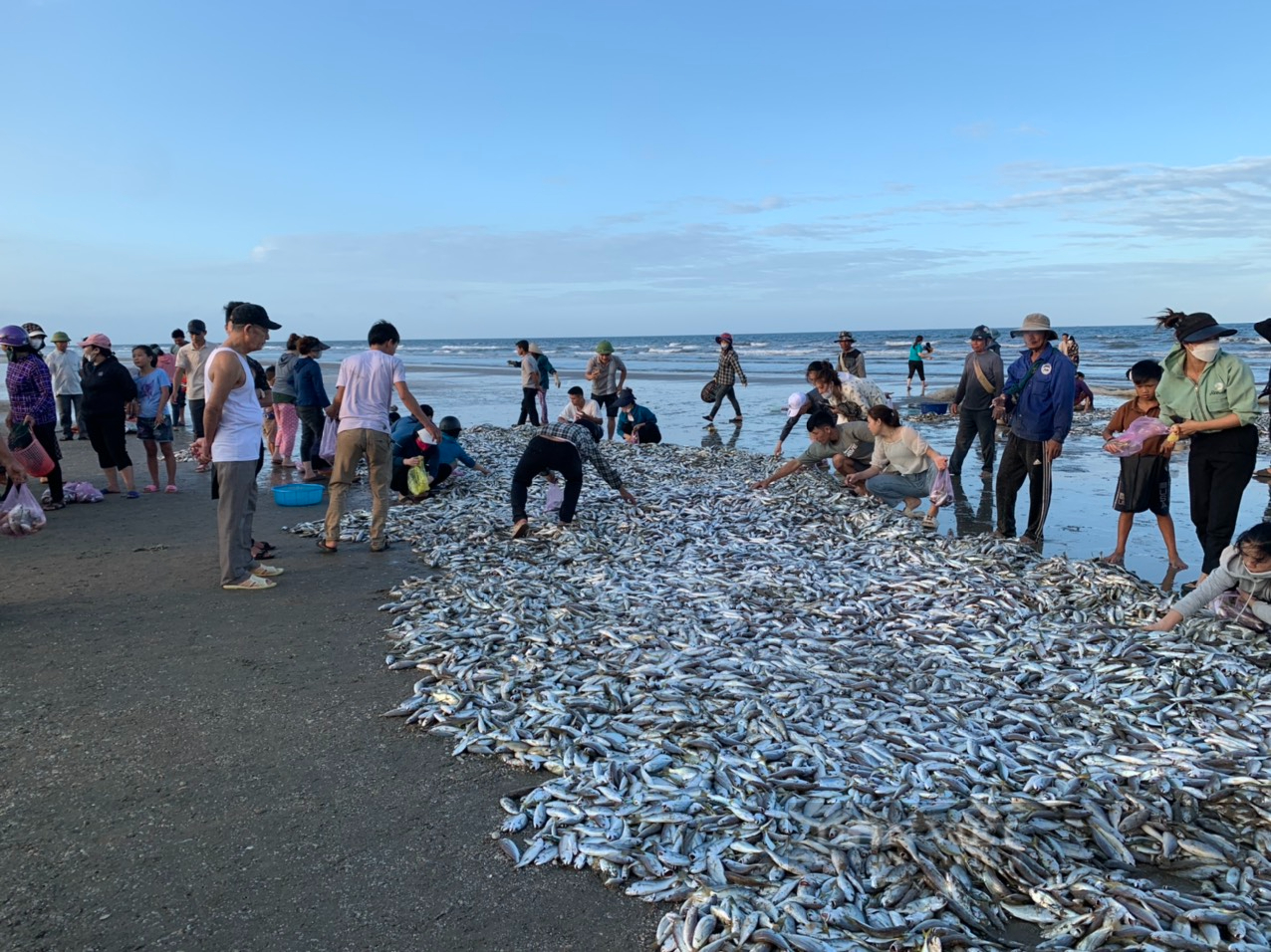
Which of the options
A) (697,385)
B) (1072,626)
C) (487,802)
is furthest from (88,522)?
(697,385)

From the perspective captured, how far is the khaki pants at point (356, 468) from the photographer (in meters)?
9.12

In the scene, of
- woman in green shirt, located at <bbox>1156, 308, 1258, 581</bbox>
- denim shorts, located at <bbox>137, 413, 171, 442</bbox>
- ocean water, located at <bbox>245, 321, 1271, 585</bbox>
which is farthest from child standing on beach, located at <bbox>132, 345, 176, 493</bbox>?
woman in green shirt, located at <bbox>1156, 308, 1258, 581</bbox>

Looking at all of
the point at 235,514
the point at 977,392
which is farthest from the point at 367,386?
the point at 977,392

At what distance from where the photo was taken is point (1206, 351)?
24.7ft

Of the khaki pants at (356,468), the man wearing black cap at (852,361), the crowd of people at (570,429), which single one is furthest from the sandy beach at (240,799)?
the man wearing black cap at (852,361)

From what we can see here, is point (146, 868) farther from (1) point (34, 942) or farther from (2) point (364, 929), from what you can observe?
(2) point (364, 929)

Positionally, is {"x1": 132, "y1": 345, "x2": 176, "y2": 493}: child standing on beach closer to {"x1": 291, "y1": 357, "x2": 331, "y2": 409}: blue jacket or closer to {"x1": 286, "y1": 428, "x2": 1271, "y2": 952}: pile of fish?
{"x1": 291, "y1": 357, "x2": 331, "y2": 409}: blue jacket

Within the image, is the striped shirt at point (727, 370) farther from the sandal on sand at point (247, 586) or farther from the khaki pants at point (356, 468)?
the sandal on sand at point (247, 586)

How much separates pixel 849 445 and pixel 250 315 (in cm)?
848

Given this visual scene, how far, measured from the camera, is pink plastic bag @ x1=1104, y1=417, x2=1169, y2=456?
844cm

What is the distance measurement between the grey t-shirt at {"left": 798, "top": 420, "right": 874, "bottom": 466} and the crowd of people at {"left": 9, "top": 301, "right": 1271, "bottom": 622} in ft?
0.07

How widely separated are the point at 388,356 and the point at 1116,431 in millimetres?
8350

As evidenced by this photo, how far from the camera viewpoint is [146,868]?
13.2 feet

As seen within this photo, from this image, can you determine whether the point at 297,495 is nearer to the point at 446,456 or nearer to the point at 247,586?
the point at 446,456
